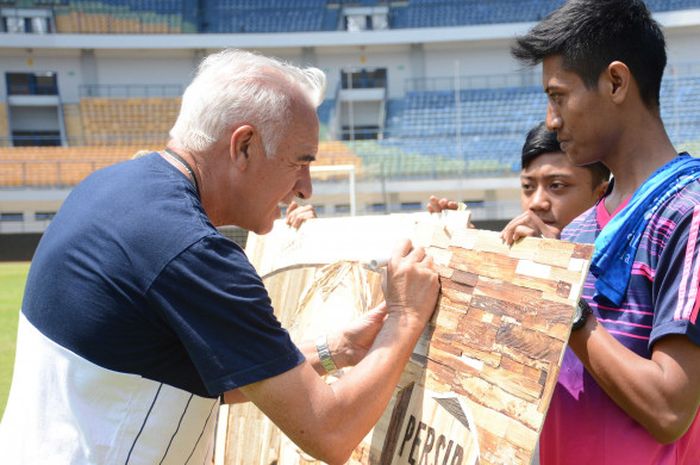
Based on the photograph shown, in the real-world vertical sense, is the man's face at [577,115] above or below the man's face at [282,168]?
above

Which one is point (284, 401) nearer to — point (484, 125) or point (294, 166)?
point (294, 166)

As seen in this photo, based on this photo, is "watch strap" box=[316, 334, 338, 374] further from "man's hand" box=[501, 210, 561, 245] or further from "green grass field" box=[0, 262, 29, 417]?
"green grass field" box=[0, 262, 29, 417]

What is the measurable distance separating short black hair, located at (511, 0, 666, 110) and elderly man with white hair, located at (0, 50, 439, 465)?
0.59 m

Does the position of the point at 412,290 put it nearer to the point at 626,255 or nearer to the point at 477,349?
the point at 477,349

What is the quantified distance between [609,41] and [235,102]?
81 centimetres

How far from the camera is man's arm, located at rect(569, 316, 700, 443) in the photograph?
1.45 meters

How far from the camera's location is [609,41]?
1651 mm

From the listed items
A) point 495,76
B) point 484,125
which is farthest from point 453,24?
point 484,125

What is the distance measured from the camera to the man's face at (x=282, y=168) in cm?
185

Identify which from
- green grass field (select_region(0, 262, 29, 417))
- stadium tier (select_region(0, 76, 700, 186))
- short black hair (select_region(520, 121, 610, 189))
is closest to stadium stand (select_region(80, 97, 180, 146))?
stadium tier (select_region(0, 76, 700, 186))

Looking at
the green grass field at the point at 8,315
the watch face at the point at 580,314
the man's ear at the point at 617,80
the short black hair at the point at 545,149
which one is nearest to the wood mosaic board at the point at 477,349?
the watch face at the point at 580,314

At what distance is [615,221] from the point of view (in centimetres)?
161

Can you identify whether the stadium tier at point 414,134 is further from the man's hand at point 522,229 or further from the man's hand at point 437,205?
the man's hand at point 522,229

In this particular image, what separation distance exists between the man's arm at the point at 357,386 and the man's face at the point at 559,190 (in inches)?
36.4
